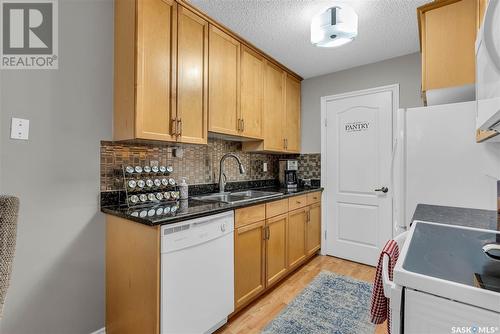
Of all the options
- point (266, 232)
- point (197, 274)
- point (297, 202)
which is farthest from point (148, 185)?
point (297, 202)

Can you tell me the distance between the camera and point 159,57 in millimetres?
1594

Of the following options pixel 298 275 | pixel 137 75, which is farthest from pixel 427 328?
pixel 298 275

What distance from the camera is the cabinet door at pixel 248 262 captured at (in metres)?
1.78

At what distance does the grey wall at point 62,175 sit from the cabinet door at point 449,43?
2.14m

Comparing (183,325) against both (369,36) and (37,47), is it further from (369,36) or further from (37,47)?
(369,36)

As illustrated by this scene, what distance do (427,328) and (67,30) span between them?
2229 millimetres

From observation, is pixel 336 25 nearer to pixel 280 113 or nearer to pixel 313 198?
pixel 280 113

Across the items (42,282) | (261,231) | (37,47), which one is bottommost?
(42,282)

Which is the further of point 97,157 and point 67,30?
point 97,157

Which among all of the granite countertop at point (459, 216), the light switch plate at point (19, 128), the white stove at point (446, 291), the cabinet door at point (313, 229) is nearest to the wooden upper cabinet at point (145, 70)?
the light switch plate at point (19, 128)

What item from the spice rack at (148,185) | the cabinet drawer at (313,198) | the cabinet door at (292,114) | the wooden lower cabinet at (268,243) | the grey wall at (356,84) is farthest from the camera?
the cabinet door at (292,114)

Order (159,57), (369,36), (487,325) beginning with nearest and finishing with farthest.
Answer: (487,325) < (159,57) < (369,36)

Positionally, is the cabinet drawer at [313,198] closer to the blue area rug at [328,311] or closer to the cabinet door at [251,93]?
the blue area rug at [328,311]
